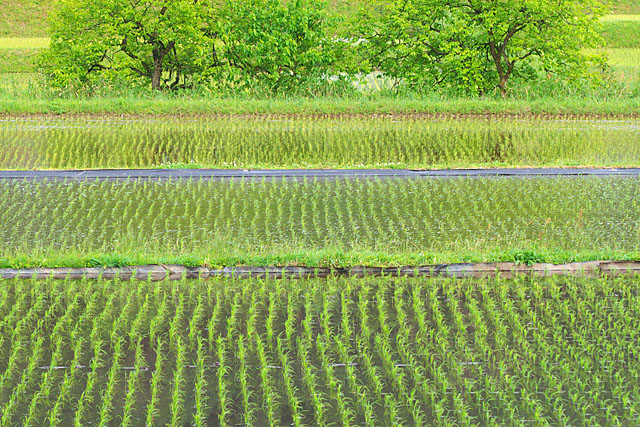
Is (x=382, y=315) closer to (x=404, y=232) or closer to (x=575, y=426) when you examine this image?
(x=575, y=426)

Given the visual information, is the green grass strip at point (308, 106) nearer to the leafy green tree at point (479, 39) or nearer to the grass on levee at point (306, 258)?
the leafy green tree at point (479, 39)

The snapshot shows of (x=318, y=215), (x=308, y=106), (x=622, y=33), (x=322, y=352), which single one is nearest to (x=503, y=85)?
(x=308, y=106)

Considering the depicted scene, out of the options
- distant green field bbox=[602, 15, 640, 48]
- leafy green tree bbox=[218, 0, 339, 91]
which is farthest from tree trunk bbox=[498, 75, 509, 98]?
distant green field bbox=[602, 15, 640, 48]

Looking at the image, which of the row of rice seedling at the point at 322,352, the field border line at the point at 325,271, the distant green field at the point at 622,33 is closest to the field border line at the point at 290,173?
the field border line at the point at 325,271

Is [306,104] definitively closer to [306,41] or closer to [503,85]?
[306,41]

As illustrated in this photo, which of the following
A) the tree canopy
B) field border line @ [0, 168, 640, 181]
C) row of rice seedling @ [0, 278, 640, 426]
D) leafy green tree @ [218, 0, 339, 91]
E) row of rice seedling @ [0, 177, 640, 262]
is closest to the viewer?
row of rice seedling @ [0, 278, 640, 426]

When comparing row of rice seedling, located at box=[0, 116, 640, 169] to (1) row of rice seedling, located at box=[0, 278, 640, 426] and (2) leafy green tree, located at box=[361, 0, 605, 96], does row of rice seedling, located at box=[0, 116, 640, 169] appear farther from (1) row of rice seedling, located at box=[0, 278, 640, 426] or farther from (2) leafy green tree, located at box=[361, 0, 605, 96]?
(1) row of rice seedling, located at box=[0, 278, 640, 426]
